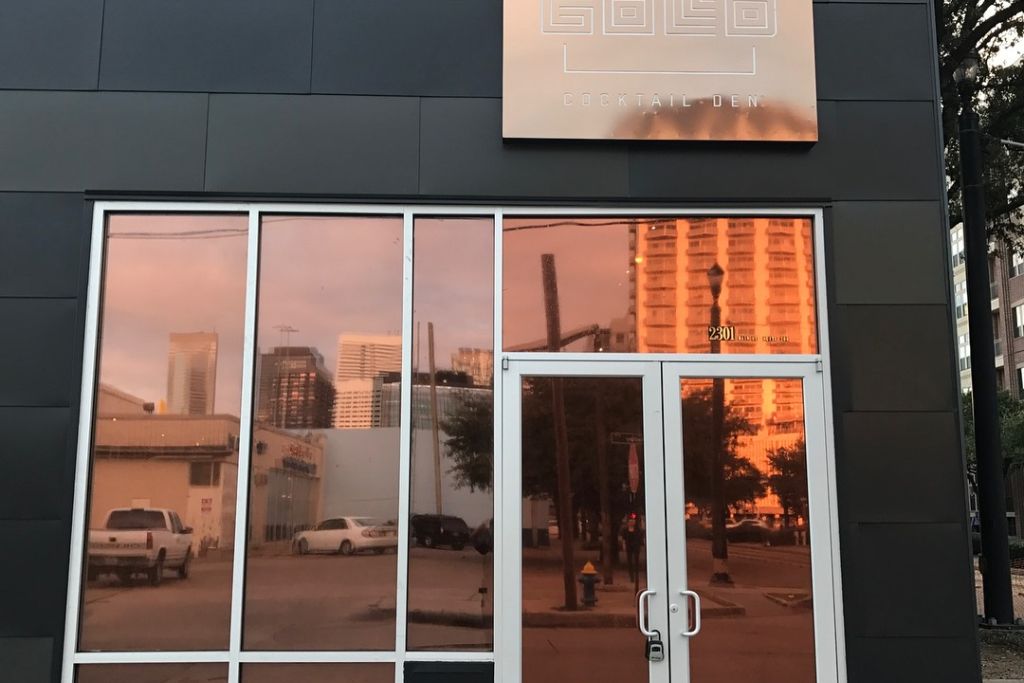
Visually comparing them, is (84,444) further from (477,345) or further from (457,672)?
(457,672)

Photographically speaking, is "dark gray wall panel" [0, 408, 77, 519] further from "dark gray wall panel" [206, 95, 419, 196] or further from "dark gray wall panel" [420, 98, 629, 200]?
"dark gray wall panel" [420, 98, 629, 200]

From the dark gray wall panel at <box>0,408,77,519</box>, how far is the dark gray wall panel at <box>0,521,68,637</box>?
101 millimetres

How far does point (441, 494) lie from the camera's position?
532 centimetres

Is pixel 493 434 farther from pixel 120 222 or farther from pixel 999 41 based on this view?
pixel 999 41

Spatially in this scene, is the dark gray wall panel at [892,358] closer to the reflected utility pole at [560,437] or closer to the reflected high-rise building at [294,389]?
the reflected utility pole at [560,437]

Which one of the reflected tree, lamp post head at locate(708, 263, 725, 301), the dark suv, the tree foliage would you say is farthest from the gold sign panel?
the tree foliage

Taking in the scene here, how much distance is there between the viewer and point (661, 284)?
5.61 meters

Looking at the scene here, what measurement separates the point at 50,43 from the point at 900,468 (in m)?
6.51

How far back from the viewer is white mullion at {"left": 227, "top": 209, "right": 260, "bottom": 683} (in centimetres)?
515

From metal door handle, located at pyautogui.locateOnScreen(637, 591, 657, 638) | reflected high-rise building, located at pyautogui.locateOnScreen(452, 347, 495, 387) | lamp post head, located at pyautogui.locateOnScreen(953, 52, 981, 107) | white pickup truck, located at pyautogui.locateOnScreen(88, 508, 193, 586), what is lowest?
metal door handle, located at pyautogui.locateOnScreen(637, 591, 657, 638)

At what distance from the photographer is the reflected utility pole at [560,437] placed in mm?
5242

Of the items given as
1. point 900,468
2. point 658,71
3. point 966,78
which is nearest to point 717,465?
point 900,468

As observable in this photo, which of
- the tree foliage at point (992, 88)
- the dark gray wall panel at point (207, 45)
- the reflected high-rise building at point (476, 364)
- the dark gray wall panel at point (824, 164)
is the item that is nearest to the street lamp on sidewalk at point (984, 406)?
the tree foliage at point (992, 88)

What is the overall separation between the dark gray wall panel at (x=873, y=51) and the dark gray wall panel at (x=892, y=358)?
1.59 metres
